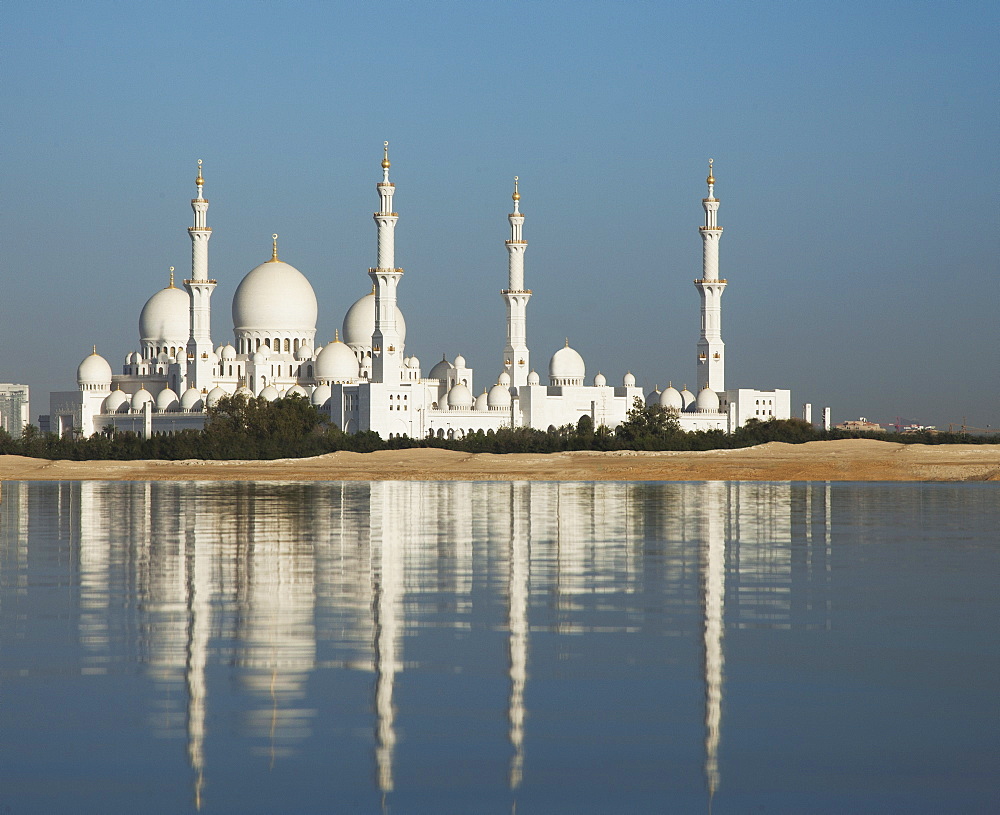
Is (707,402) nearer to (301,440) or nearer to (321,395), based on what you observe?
(321,395)

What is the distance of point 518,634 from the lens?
929cm

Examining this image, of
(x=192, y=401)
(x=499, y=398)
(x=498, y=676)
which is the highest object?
(x=499, y=398)

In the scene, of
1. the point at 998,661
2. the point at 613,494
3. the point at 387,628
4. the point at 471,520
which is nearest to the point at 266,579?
the point at 387,628

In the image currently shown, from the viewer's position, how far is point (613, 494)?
30.3m

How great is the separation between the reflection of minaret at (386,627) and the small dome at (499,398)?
53821mm

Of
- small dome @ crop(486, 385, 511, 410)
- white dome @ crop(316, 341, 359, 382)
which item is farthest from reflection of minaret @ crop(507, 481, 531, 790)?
small dome @ crop(486, 385, 511, 410)

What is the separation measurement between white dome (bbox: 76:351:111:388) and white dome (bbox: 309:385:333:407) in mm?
14832

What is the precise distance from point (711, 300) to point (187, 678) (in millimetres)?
69928

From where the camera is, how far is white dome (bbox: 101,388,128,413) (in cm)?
7625

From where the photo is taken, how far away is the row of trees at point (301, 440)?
5078 cm

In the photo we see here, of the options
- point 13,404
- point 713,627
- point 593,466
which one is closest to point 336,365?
point 593,466

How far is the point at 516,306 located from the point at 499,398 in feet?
15.9

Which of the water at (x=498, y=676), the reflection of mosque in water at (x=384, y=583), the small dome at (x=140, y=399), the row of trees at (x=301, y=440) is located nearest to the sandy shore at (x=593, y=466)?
the row of trees at (x=301, y=440)

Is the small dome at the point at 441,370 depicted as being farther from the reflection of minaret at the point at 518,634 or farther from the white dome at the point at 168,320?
the reflection of minaret at the point at 518,634
